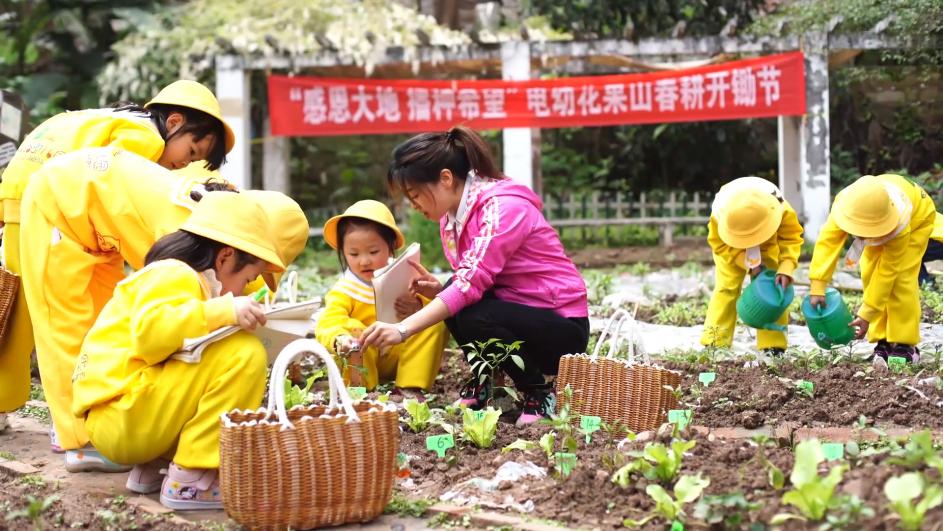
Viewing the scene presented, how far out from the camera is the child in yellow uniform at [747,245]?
212 inches

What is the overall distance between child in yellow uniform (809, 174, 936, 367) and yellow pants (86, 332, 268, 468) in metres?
3.13

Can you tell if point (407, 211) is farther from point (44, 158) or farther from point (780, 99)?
point (44, 158)

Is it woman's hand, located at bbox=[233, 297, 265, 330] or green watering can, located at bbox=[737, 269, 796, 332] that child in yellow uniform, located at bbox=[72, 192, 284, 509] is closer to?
woman's hand, located at bbox=[233, 297, 265, 330]

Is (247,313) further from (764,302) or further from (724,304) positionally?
(724,304)

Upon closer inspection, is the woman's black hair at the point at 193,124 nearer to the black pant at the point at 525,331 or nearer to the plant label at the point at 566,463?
the black pant at the point at 525,331


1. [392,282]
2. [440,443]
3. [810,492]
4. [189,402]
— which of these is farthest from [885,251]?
[189,402]

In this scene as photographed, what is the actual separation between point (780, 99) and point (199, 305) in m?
9.11

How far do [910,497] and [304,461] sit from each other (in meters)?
1.44

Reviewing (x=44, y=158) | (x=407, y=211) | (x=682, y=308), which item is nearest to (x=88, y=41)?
(x=407, y=211)

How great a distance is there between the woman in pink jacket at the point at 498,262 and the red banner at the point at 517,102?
23.8 ft

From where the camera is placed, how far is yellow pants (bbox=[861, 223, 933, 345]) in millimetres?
5176

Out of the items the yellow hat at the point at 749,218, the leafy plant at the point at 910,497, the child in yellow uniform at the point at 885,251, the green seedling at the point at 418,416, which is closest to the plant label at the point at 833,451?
the leafy plant at the point at 910,497

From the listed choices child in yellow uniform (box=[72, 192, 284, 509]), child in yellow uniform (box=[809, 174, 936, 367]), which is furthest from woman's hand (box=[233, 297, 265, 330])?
child in yellow uniform (box=[809, 174, 936, 367])

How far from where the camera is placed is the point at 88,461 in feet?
11.9
